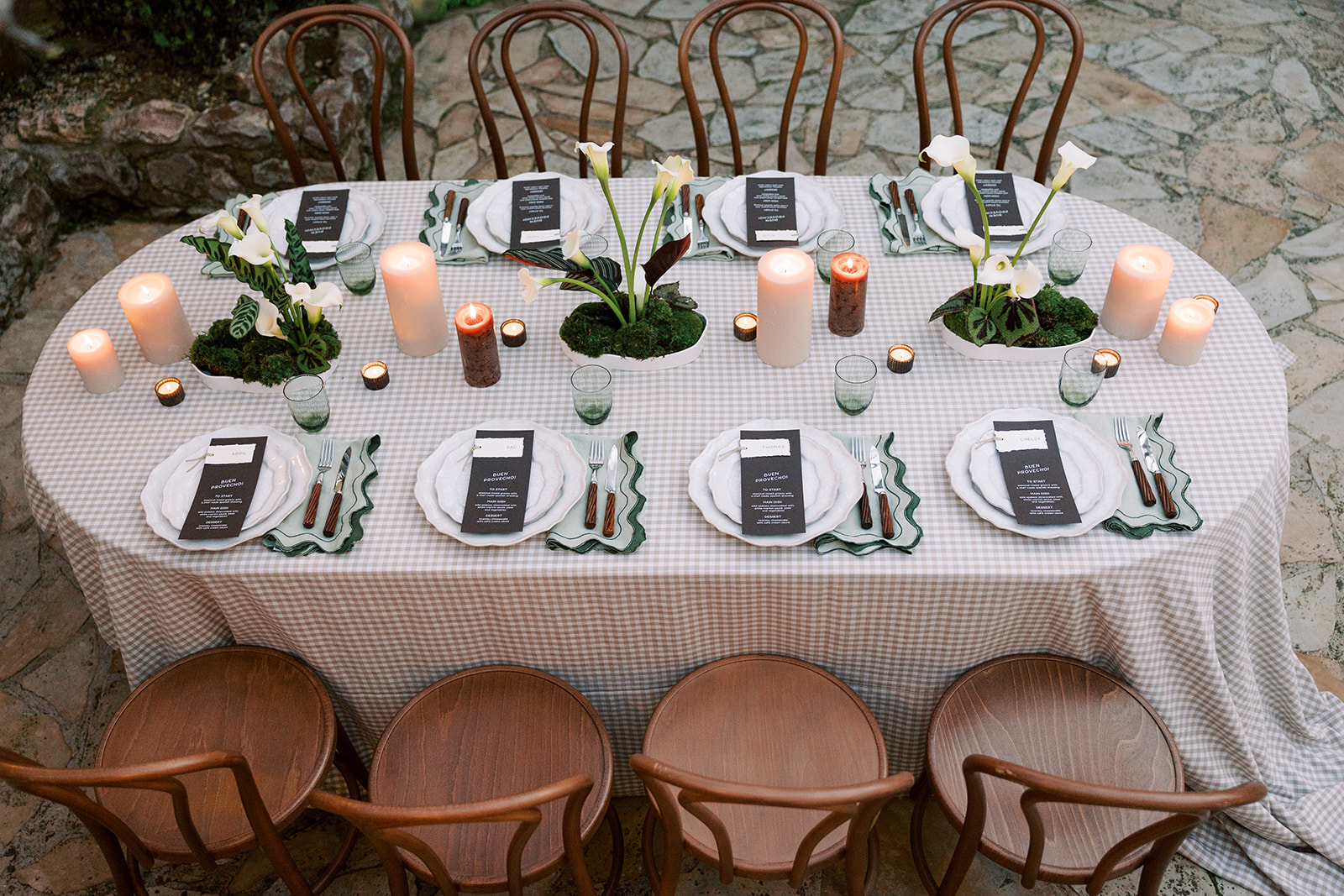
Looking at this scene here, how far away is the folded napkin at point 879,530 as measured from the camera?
1.63 metres

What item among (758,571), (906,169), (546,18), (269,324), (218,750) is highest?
(546,18)

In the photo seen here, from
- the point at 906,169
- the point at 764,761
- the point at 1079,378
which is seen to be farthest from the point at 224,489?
the point at 906,169

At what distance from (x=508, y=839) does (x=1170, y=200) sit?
3.10 m

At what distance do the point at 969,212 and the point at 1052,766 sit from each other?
1.18m

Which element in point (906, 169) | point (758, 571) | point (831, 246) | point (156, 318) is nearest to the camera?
point (758, 571)

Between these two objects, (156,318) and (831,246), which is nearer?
(156,318)

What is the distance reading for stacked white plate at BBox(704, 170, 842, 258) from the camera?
2207 millimetres

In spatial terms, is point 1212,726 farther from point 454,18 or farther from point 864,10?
point 454,18

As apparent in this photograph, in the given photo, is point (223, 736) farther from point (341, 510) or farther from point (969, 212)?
point (969, 212)

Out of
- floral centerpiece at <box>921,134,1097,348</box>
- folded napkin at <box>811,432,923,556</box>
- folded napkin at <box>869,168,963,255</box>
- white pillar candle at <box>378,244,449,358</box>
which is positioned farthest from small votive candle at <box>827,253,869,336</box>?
white pillar candle at <box>378,244,449,358</box>

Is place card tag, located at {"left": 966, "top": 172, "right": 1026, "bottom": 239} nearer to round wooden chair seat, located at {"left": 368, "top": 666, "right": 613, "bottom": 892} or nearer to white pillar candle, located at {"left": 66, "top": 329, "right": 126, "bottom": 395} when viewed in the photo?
round wooden chair seat, located at {"left": 368, "top": 666, "right": 613, "bottom": 892}

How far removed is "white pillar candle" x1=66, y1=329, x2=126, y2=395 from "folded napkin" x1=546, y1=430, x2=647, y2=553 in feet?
2.99

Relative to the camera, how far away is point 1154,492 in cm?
167

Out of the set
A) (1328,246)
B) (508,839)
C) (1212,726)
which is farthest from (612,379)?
(1328,246)
